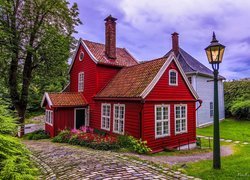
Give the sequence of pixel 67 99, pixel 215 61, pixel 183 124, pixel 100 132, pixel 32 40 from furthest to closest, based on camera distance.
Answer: pixel 32 40 < pixel 67 99 < pixel 100 132 < pixel 183 124 < pixel 215 61

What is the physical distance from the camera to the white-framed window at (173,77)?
13241 millimetres

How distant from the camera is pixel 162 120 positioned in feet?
41.2

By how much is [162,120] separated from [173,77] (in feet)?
9.71

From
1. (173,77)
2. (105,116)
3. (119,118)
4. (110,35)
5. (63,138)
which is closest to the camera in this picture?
(119,118)

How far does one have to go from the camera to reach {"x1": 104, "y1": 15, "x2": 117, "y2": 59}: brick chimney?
17.1 m

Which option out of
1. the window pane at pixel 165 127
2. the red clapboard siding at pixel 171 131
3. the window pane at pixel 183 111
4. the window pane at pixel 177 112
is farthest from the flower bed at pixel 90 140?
the window pane at pixel 183 111

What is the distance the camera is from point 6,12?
1647 centimetres

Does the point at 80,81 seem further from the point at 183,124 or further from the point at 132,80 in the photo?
the point at 183,124

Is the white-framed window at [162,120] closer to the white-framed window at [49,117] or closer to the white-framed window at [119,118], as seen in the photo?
the white-framed window at [119,118]

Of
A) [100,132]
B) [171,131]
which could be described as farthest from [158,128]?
[100,132]

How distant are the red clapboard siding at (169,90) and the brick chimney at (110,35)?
597cm

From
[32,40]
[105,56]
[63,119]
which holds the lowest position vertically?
[63,119]

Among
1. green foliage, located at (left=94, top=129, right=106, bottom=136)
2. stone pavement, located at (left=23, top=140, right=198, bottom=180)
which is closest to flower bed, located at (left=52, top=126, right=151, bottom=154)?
green foliage, located at (left=94, top=129, right=106, bottom=136)

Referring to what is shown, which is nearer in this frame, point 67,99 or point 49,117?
point 67,99
